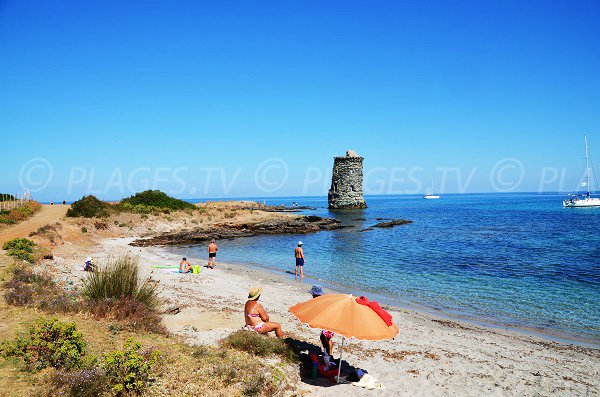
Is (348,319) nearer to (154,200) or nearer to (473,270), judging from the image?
(473,270)

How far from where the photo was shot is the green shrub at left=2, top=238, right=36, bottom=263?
15.7 metres

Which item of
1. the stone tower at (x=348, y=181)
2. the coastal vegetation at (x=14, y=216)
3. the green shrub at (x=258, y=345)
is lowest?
the green shrub at (x=258, y=345)

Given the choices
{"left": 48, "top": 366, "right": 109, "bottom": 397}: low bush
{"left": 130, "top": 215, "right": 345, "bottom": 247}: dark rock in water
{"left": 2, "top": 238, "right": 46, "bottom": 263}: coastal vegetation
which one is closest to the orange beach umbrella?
{"left": 48, "top": 366, "right": 109, "bottom": 397}: low bush

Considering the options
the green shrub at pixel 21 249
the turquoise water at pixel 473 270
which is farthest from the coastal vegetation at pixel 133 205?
the green shrub at pixel 21 249

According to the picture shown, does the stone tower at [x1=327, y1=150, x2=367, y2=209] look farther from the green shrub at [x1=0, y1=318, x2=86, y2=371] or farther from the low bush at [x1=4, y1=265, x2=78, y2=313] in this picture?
the green shrub at [x1=0, y1=318, x2=86, y2=371]

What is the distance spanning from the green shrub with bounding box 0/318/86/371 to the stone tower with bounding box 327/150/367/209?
3658 inches

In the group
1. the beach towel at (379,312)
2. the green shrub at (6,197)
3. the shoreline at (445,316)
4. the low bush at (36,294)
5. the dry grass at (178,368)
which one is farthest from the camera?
the green shrub at (6,197)

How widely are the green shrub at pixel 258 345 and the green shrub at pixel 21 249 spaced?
12.0 m

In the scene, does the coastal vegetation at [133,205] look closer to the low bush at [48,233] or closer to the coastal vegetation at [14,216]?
the coastal vegetation at [14,216]

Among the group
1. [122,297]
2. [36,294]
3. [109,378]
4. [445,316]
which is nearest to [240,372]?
[109,378]

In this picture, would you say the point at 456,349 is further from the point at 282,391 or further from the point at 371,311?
the point at 282,391

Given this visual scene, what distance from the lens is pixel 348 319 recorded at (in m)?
7.15

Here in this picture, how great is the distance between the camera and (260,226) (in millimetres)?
46438

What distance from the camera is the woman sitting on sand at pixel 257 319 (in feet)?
29.3
